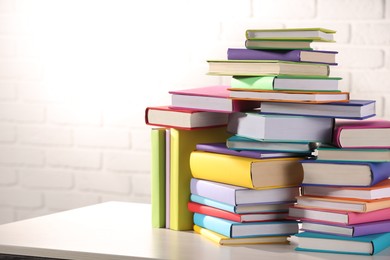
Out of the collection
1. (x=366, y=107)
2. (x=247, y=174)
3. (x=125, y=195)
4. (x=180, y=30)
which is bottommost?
(x=125, y=195)

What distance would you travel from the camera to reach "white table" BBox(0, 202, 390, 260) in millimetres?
1731

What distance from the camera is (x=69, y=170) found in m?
2.73

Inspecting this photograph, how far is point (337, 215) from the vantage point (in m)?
1.73

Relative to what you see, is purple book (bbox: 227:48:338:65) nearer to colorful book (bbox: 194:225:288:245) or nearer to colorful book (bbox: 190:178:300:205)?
colorful book (bbox: 190:178:300:205)

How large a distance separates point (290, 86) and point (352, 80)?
63 cm

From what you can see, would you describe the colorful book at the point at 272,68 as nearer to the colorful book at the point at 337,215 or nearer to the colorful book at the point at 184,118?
the colorful book at the point at 184,118

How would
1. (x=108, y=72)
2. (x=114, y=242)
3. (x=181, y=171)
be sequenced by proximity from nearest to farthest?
(x=114, y=242), (x=181, y=171), (x=108, y=72)

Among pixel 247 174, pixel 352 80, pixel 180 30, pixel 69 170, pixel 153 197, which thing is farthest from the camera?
pixel 69 170

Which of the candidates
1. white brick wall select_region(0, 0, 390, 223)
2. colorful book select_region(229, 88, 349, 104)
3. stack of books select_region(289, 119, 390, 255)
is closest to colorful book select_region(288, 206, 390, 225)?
stack of books select_region(289, 119, 390, 255)

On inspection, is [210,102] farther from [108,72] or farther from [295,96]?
[108,72]

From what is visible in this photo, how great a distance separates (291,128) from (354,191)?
18cm

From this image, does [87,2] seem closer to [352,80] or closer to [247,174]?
[352,80]

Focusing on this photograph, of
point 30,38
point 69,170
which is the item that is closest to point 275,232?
point 69,170

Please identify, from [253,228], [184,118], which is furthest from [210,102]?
[253,228]
